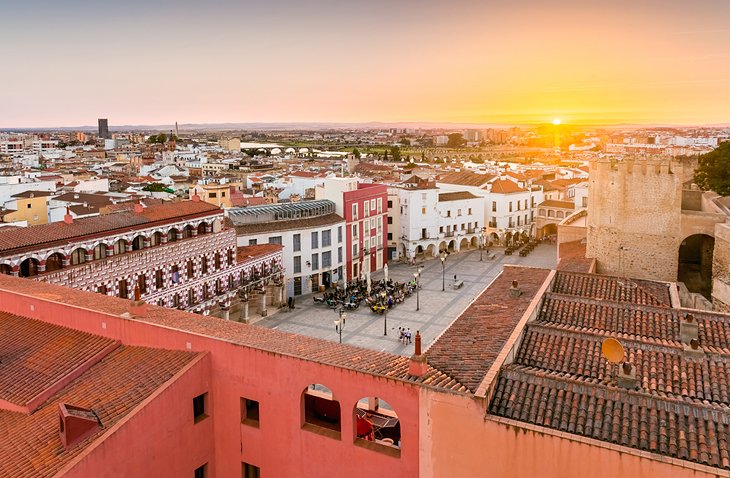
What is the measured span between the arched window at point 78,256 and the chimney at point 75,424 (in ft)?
49.5

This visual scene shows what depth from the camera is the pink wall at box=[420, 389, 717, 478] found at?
33.4 ft

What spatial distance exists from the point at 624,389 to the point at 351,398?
17.4ft

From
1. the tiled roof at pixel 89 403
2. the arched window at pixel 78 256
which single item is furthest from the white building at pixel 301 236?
the tiled roof at pixel 89 403

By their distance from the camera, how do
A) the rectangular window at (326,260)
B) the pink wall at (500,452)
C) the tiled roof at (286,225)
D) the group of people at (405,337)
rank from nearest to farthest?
the pink wall at (500,452) < the group of people at (405,337) < the tiled roof at (286,225) < the rectangular window at (326,260)

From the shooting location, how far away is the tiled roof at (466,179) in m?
66.2

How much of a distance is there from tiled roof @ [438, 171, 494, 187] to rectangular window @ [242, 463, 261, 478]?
2099 inches

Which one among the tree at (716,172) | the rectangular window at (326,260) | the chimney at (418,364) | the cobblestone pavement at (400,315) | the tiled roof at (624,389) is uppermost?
the tree at (716,172)

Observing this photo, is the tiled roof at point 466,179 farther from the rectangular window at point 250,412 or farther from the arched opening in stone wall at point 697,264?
the rectangular window at point 250,412

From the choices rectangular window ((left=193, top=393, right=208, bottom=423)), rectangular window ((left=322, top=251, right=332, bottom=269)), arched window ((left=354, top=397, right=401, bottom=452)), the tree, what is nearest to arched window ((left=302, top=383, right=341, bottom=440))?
arched window ((left=354, top=397, right=401, bottom=452))

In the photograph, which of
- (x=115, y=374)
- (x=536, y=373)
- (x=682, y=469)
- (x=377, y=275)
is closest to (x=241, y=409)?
(x=115, y=374)

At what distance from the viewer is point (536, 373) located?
12.5 meters

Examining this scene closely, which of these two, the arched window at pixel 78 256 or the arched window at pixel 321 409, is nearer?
the arched window at pixel 321 409

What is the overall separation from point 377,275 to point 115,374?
35.7 meters

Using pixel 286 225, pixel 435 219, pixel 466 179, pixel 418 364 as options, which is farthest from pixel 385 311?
pixel 466 179
